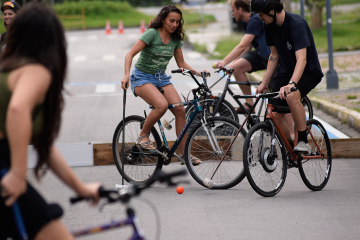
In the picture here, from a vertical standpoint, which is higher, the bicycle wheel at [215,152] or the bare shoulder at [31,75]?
the bare shoulder at [31,75]

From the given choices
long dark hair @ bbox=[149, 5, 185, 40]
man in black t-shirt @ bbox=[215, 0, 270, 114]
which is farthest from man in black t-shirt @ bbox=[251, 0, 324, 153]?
man in black t-shirt @ bbox=[215, 0, 270, 114]

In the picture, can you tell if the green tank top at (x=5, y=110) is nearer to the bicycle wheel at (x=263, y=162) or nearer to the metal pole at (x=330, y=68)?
the bicycle wheel at (x=263, y=162)

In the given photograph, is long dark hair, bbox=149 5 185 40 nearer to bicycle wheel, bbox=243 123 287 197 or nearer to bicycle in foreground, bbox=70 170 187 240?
bicycle wheel, bbox=243 123 287 197

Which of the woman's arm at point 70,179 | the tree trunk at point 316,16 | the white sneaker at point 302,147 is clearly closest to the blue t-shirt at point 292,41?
the white sneaker at point 302,147

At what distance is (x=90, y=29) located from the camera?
42562 mm

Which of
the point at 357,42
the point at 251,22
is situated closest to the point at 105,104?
the point at 251,22

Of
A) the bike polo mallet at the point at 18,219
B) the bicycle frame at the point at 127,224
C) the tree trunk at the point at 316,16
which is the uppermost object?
the bike polo mallet at the point at 18,219

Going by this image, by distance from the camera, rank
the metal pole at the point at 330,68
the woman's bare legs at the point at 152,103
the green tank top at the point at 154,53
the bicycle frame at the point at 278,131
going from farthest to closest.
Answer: the metal pole at the point at 330,68, the green tank top at the point at 154,53, the woman's bare legs at the point at 152,103, the bicycle frame at the point at 278,131

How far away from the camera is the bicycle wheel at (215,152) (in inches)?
219

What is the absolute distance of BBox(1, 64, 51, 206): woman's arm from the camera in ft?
6.97

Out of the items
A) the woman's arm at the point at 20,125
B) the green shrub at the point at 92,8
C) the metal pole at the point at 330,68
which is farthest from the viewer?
the green shrub at the point at 92,8

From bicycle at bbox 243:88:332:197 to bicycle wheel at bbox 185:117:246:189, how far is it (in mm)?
341

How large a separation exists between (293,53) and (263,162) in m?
1.28

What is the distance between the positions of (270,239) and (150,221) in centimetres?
112
